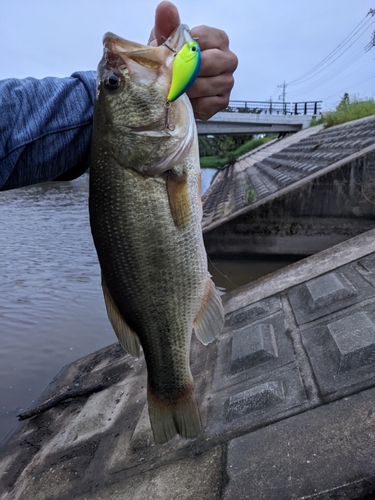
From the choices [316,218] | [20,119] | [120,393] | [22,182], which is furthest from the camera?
[316,218]

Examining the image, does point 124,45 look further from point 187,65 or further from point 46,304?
point 46,304

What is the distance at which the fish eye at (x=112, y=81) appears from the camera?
6.15 feet

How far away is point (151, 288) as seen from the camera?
202cm

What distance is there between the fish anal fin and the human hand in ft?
1.17

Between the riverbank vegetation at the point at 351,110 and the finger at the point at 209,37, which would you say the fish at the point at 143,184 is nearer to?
the finger at the point at 209,37

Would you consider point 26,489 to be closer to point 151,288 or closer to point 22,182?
point 151,288

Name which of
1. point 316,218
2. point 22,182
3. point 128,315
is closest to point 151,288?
point 128,315

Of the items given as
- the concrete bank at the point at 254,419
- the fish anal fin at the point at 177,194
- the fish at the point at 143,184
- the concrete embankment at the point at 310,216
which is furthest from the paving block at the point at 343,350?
the concrete embankment at the point at 310,216

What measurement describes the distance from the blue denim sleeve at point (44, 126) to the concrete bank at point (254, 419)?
6.36 ft

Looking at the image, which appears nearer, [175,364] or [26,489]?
[175,364]

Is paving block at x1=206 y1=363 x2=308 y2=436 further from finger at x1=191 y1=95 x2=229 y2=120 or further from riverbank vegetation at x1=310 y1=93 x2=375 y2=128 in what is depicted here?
riverbank vegetation at x1=310 y1=93 x2=375 y2=128

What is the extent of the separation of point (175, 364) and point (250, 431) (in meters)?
0.87

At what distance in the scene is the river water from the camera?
5195 millimetres

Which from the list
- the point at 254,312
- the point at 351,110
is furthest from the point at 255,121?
the point at 254,312
